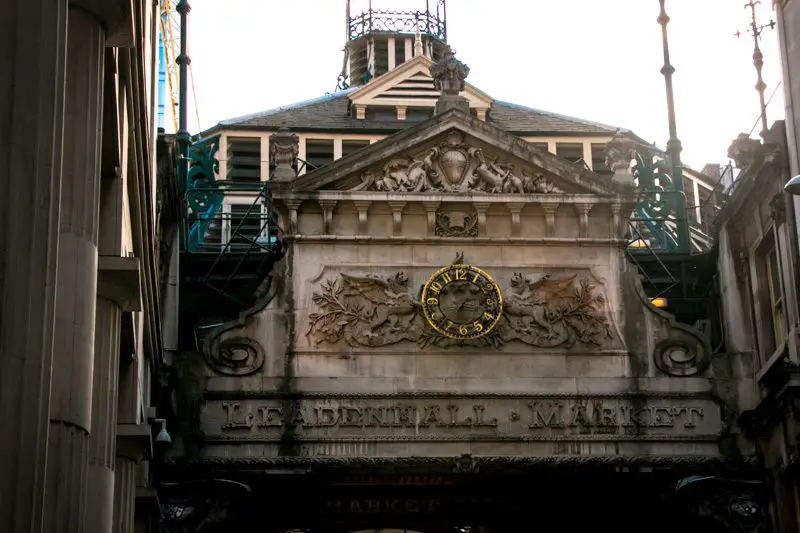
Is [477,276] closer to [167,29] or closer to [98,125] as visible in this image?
[98,125]

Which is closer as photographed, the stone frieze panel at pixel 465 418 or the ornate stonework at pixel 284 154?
the stone frieze panel at pixel 465 418

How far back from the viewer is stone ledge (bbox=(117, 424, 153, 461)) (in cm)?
2244

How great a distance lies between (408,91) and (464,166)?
55.7 ft

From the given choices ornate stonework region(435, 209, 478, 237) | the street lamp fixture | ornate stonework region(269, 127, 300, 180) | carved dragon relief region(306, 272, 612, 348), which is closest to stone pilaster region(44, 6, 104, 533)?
the street lamp fixture

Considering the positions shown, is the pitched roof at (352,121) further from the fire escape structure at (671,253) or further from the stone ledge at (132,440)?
the stone ledge at (132,440)

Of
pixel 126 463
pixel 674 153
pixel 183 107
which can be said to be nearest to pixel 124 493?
pixel 126 463

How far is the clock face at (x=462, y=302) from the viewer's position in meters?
30.5

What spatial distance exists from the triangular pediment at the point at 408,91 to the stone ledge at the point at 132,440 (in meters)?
24.9

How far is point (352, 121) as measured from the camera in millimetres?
A: 46594

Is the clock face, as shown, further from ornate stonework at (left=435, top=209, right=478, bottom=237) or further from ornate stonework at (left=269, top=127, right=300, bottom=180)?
ornate stonework at (left=269, top=127, right=300, bottom=180)

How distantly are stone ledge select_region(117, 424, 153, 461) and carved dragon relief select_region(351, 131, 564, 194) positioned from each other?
925 centimetres

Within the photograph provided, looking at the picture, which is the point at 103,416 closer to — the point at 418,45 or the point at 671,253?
the point at 671,253

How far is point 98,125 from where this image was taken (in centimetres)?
1677

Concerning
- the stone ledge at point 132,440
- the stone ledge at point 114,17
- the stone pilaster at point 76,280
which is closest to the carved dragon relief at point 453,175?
the stone ledge at point 132,440
